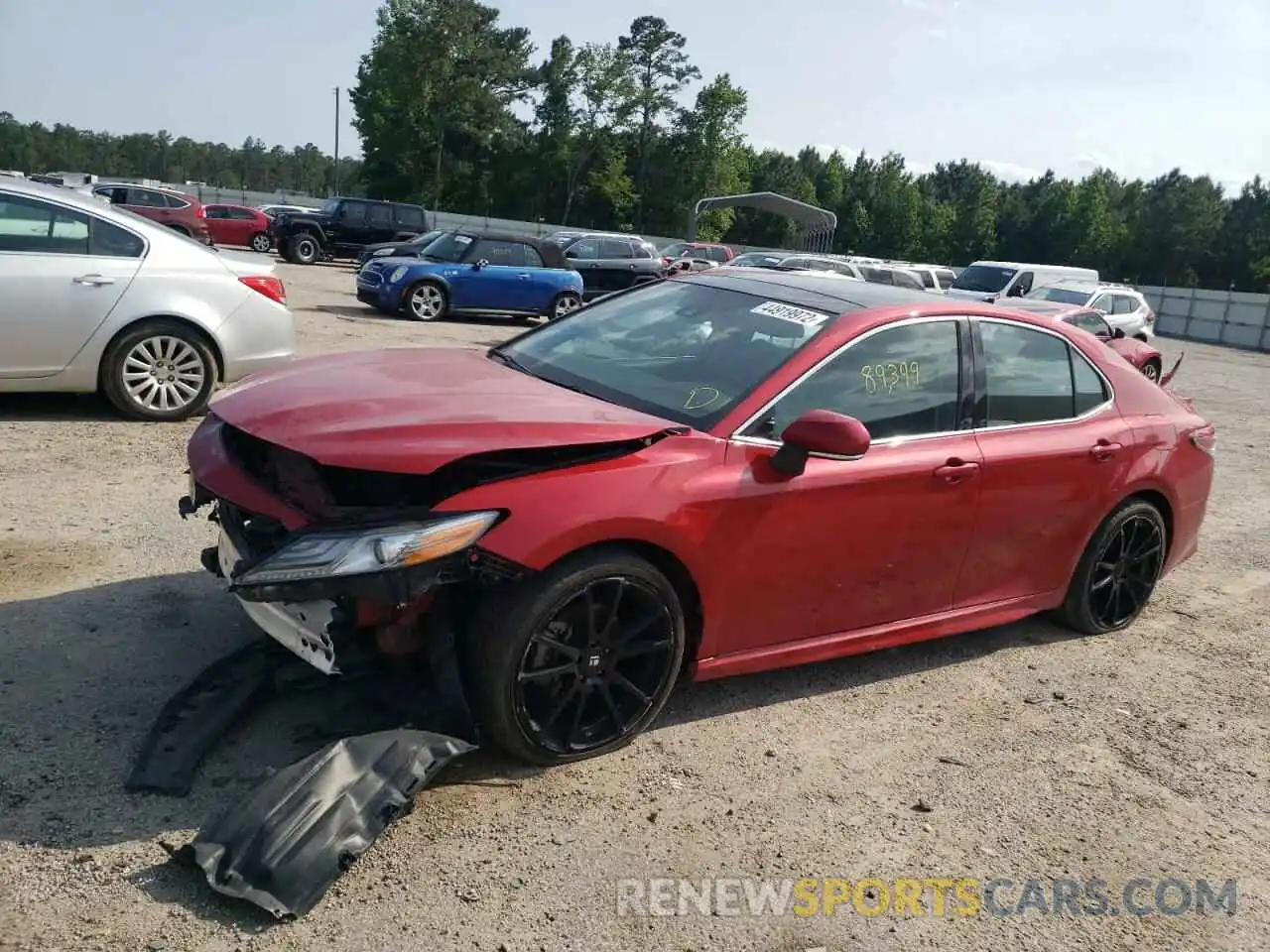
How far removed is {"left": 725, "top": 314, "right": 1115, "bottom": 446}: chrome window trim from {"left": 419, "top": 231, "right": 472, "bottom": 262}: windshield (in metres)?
14.2

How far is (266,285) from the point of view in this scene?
7953mm

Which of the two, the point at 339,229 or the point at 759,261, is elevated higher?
the point at 759,261

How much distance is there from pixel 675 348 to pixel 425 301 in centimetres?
1364

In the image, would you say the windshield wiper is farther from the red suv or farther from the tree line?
the tree line

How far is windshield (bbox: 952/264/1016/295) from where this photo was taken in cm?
2473

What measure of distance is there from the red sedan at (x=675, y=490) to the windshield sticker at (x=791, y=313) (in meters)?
0.02

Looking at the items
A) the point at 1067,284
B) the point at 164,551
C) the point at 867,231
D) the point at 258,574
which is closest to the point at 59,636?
the point at 164,551

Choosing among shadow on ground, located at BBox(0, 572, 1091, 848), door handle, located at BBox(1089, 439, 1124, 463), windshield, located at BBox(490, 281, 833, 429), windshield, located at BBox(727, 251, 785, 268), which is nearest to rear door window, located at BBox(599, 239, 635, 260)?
windshield, located at BBox(727, 251, 785, 268)

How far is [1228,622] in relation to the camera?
228 inches

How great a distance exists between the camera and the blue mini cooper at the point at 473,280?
17.1m

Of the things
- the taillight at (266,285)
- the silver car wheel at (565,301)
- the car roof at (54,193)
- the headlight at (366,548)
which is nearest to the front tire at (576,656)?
the headlight at (366,548)

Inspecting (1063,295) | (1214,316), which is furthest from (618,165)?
(1063,295)

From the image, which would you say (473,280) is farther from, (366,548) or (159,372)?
(366,548)

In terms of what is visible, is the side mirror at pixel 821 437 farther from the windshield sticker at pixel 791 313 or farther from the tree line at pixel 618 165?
the tree line at pixel 618 165
